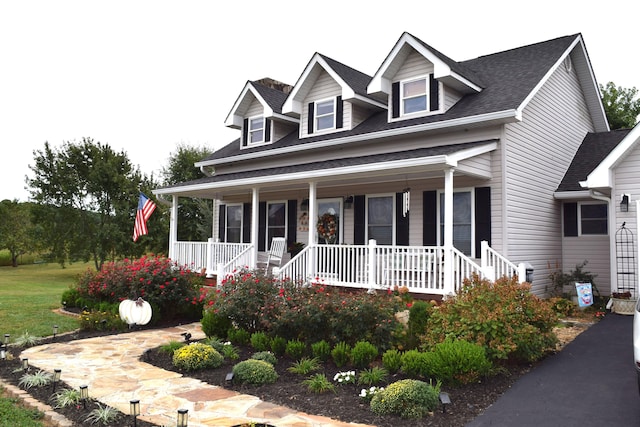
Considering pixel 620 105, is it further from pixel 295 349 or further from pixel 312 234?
pixel 295 349

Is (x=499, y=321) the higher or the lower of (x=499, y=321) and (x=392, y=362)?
the higher

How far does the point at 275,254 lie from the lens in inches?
556

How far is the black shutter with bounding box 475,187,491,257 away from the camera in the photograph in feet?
35.1

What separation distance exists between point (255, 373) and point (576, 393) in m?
3.72

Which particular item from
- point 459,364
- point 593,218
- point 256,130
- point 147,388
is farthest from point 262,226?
point 459,364

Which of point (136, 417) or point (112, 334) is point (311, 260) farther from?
point (136, 417)

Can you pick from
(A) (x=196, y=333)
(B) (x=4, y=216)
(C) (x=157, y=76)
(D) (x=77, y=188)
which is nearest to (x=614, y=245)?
(A) (x=196, y=333)

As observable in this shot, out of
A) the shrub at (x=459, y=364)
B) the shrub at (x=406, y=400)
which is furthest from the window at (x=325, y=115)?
the shrub at (x=406, y=400)

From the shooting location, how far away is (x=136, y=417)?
472 centimetres

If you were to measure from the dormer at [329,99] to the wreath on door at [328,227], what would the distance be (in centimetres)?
256

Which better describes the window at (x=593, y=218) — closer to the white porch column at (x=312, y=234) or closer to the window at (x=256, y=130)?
the white porch column at (x=312, y=234)

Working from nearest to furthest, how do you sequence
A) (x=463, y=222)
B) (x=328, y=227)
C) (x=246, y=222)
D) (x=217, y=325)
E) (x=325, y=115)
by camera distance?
(x=217, y=325) → (x=463, y=222) → (x=328, y=227) → (x=325, y=115) → (x=246, y=222)

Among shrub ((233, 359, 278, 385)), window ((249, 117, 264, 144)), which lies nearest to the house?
window ((249, 117, 264, 144))

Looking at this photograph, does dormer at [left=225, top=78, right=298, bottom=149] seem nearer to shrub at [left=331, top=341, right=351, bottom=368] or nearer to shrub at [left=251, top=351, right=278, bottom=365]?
shrub at [left=251, top=351, right=278, bottom=365]
